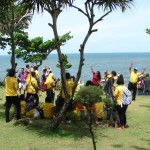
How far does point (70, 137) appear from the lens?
34.2 feet

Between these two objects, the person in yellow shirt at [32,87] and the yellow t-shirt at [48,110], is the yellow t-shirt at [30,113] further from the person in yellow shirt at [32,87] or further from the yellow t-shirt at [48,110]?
the yellow t-shirt at [48,110]

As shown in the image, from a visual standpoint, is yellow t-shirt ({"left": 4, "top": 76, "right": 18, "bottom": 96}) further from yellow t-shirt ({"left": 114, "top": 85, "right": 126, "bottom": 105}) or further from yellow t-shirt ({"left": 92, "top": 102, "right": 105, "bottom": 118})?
yellow t-shirt ({"left": 114, "top": 85, "right": 126, "bottom": 105})

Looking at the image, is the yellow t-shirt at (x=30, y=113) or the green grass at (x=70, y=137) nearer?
the green grass at (x=70, y=137)

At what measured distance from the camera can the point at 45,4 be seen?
10398mm

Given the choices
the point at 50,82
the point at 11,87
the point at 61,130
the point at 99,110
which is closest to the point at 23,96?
the point at 50,82

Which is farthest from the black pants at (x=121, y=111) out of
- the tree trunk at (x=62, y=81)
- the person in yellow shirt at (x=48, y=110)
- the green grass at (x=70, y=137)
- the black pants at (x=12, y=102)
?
the black pants at (x=12, y=102)

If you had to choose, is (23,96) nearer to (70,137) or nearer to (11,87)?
(11,87)

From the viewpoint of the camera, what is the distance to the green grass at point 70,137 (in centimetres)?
964

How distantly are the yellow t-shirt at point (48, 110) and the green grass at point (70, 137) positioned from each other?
0.29 meters

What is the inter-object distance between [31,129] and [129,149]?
3.14 meters

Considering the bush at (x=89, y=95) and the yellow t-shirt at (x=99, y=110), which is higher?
the bush at (x=89, y=95)

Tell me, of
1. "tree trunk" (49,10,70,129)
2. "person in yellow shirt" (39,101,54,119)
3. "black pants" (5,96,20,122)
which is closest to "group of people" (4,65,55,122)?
"black pants" (5,96,20,122)

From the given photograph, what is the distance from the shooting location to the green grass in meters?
9.64

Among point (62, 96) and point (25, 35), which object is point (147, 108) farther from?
point (25, 35)
